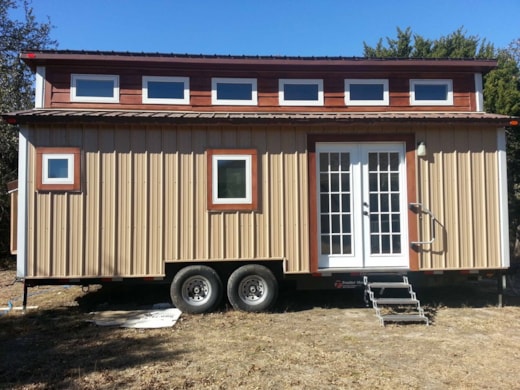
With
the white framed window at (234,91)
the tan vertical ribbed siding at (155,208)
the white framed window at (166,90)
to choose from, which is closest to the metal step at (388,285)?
the tan vertical ribbed siding at (155,208)

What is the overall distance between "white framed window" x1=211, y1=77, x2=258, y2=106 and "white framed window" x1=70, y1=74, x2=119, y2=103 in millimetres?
1823

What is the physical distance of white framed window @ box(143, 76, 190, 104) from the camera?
8094 mm

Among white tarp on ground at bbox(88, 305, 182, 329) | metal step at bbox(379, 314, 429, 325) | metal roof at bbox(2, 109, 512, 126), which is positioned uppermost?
metal roof at bbox(2, 109, 512, 126)

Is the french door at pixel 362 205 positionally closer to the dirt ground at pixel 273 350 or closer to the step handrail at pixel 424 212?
the step handrail at pixel 424 212

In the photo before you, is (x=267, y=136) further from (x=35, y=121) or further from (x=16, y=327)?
(x=16, y=327)

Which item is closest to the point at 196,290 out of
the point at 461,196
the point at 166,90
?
the point at 166,90

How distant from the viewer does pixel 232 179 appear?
23.9 ft

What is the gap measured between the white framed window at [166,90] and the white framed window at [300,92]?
5.91 feet

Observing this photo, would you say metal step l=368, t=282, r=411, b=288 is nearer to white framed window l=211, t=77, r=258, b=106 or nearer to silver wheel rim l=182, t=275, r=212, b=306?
silver wheel rim l=182, t=275, r=212, b=306

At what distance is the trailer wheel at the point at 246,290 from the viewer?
23.0 ft

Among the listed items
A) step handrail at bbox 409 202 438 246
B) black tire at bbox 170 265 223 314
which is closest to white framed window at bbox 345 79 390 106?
step handrail at bbox 409 202 438 246

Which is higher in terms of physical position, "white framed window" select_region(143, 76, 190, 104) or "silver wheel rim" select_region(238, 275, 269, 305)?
"white framed window" select_region(143, 76, 190, 104)

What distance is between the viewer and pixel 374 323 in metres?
6.46

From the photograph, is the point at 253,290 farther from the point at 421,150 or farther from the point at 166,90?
the point at 166,90
